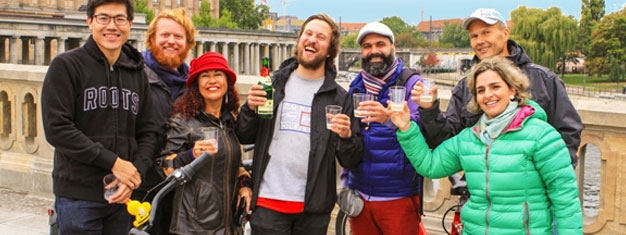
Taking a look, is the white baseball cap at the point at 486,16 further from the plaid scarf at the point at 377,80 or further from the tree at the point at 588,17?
the tree at the point at 588,17


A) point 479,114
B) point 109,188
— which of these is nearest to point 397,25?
point 479,114

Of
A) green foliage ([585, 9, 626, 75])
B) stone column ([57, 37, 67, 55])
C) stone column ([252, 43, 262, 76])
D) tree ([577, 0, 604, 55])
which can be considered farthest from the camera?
tree ([577, 0, 604, 55])

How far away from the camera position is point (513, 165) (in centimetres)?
401

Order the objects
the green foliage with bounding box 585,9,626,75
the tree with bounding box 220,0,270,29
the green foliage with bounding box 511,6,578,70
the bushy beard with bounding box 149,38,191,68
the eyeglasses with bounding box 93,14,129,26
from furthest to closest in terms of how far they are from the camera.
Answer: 1. the tree with bounding box 220,0,270,29
2. the green foliage with bounding box 511,6,578,70
3. the green foliage with bounding box 585,9,626,75
4. the bushy beard with bounding box 149,38,191,68
5. the eyeglasses with bounding box 93,14,129,26

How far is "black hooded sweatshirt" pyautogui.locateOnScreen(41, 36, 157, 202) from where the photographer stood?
4105 mm

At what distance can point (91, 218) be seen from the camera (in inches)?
170

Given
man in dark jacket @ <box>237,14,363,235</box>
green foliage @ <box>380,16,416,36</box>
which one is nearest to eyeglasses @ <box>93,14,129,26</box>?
man in dark jacket @ <box>237,14,363,235</box>

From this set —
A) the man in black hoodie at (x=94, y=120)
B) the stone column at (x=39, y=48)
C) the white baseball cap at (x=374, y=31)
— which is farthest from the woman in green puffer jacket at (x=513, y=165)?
the stone column at (x=39, y=48)

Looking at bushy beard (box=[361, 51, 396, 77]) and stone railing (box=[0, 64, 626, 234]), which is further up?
bushy beard (box=[361, 51, 396, 77])

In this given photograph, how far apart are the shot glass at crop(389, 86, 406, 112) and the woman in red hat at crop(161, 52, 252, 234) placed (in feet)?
3.34

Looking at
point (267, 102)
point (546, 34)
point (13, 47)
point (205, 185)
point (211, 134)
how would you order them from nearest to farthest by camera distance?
point (211, 134), point (267, 102), point (205, 185), point (13, 47), point (546, 34)

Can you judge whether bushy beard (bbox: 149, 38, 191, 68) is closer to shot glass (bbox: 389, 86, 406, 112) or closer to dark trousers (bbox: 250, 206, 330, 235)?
dark trousers (bbox: 250, 206, 330, 235)

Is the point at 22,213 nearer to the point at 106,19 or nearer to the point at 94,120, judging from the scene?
the point at 94,120

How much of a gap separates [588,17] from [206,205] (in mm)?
100807
